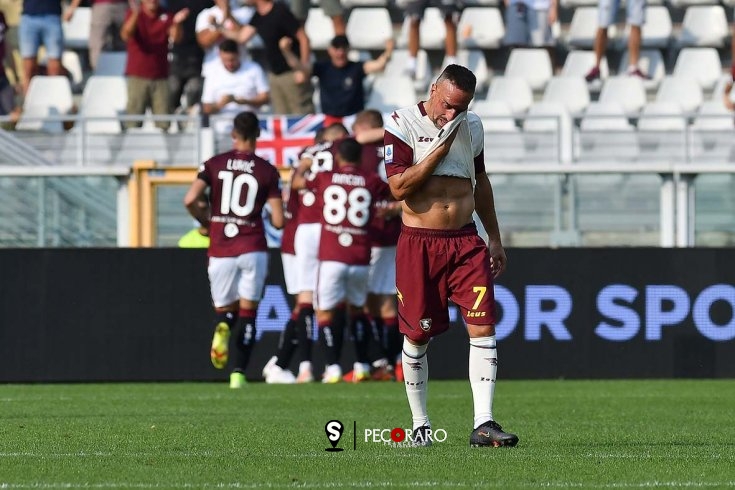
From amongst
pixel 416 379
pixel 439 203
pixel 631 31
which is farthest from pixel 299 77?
pixel 416 379

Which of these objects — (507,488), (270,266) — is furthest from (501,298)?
(507,488)

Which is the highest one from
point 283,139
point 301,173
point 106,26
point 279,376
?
point 106,26

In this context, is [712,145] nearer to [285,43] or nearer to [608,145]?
[608,145]

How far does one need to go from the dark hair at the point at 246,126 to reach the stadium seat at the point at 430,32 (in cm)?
829

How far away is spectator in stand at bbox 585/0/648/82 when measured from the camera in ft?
72.4

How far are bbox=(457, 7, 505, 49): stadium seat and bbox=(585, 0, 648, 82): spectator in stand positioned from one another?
1.54 metres

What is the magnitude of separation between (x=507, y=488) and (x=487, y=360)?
200 cm

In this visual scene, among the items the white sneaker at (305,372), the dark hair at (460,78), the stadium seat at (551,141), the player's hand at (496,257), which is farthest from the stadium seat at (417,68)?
the dark hair at (460,78)

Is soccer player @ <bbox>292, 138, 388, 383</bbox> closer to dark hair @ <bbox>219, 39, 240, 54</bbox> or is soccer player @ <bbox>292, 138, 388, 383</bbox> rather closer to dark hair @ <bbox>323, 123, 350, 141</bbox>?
dark hair @ <bbox>323, 123, 350, 141</bbox>

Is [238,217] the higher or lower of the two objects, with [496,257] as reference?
higher

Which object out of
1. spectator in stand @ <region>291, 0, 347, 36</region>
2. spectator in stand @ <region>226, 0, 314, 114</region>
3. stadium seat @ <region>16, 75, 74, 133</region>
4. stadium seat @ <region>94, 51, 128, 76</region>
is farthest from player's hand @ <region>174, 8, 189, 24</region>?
spectator in stand @ <region>291, 0, 347, 36</region>

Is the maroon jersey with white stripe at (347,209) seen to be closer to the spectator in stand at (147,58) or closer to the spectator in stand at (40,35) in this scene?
the spectator in stand at (147,58)

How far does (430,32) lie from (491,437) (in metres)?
15.0

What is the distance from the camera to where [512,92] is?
21.9 meters
